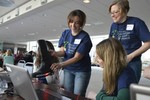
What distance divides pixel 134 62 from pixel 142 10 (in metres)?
5.11


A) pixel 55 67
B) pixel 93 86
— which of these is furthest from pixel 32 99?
pixel 93 86

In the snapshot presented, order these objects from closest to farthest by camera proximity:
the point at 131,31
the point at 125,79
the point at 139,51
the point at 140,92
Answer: the point at 140,92 → the point at 125,79 → the point at 139,51 → the point at 131,31

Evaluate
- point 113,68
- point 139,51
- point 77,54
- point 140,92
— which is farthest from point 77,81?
point 140,92

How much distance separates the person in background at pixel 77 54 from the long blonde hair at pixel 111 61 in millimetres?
718

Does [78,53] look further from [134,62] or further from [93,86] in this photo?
[93,86]

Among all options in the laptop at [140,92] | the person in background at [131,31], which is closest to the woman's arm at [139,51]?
the person in background at [131,31]

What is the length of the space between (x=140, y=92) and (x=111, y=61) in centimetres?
54

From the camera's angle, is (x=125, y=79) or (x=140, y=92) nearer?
(x=140, y=92)

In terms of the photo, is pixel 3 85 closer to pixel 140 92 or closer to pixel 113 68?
pixel 113 68

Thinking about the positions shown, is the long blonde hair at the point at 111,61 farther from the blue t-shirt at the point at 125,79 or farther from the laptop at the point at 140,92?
the laptop at the point at 140,92

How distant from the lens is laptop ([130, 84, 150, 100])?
0.32m

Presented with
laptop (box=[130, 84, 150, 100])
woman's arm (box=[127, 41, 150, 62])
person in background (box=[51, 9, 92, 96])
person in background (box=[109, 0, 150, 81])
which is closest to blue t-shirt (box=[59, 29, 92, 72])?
person in background (box=[51, 9, 92, 96])

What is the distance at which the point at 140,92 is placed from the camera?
329 millimetres

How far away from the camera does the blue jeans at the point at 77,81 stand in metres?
1.61
